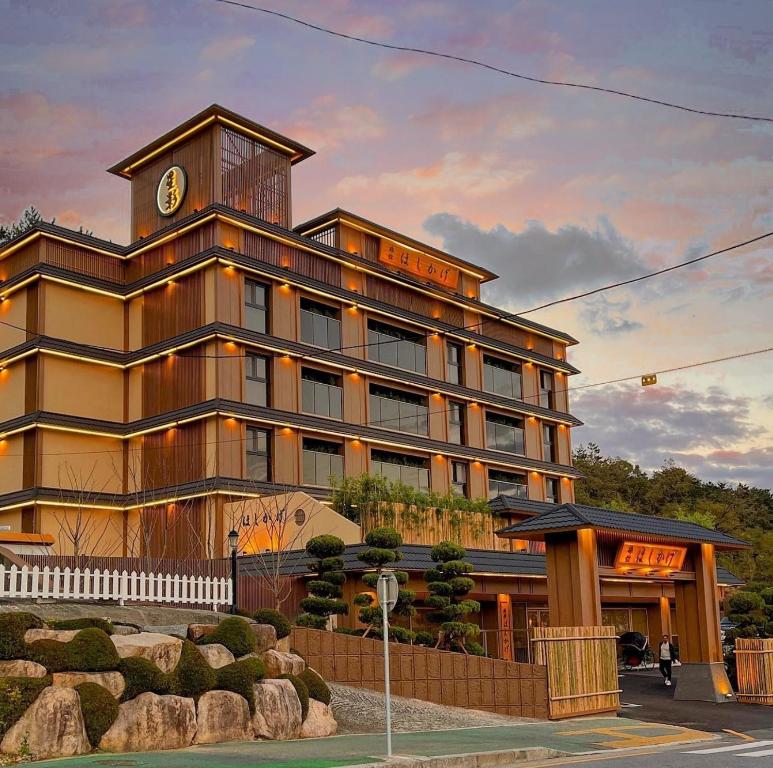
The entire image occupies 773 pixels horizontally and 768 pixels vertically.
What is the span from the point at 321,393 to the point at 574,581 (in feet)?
71.5

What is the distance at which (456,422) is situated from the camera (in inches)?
2160

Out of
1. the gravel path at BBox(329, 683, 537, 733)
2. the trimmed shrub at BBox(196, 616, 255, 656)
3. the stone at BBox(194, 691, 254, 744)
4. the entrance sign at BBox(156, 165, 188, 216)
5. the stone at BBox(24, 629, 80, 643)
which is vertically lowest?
the gravel path at BBox(329, 683, 537, 733)

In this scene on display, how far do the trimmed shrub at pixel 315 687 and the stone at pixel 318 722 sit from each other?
199 mm

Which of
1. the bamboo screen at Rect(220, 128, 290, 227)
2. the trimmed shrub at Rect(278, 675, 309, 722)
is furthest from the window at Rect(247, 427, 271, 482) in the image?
the trimmed shrub at Rect(278, 675, 309, 722)

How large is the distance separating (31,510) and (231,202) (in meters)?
15.3

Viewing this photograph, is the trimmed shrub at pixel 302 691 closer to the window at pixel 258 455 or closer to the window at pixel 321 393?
the window at pixel 258 455

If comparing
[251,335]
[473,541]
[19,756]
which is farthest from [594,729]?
[251,335]

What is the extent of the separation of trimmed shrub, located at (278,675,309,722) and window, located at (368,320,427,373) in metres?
28.6

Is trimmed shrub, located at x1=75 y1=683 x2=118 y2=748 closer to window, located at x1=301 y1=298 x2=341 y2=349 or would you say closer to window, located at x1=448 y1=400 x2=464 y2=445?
window, located at x1=301 y1=298 x2=341 y2=349

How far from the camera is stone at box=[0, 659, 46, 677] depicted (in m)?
17.2

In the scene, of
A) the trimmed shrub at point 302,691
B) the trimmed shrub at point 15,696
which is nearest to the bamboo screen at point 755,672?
the trimmed shrub at point 302,691

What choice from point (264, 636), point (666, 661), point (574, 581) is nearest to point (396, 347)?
point (666, 661)

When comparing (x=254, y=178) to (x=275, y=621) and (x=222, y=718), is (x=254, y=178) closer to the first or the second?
(x=275, y=621)

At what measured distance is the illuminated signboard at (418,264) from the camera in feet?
171
